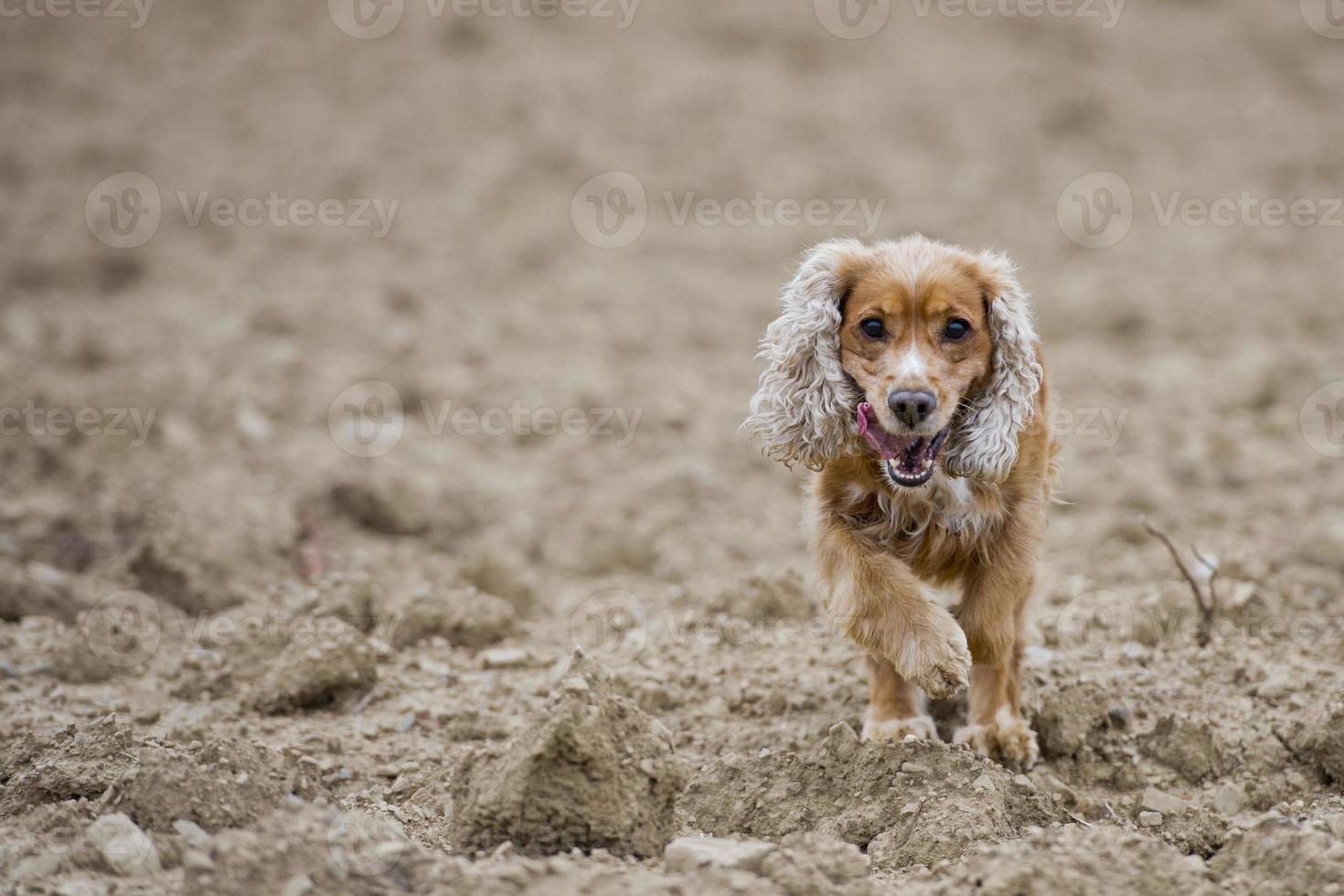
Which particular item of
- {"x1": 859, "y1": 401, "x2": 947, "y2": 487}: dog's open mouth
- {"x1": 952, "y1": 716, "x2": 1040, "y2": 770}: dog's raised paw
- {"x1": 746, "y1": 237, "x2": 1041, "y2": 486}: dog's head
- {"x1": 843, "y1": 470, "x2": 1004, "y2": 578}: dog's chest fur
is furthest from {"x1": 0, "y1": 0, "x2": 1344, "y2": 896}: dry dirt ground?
{"x1": 746, "y1": 237, "x2": 1041, "y2": 486}: dog's head

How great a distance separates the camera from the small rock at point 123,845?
3.36 m

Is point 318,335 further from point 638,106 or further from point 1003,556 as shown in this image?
point 1003,556

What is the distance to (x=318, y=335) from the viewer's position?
1060 centimetres

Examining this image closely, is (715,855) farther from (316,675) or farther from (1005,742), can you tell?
(316,675)

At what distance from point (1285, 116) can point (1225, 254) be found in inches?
136

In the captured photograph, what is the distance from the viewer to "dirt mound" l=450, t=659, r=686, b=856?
3.54 metres

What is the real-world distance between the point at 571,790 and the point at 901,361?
5.62 ft

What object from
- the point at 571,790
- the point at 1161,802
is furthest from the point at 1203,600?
the point at 571,790

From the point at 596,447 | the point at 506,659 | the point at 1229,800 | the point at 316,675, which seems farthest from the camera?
the point at 596,447

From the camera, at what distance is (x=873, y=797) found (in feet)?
13.0

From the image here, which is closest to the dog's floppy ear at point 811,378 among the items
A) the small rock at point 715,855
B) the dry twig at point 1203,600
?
the small rock at point 715,855

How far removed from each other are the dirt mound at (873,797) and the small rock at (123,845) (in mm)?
1613

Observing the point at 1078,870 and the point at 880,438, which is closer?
the point at 1078,870

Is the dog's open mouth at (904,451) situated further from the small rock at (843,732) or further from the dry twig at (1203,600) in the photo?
the dry twig at (1203,600)
